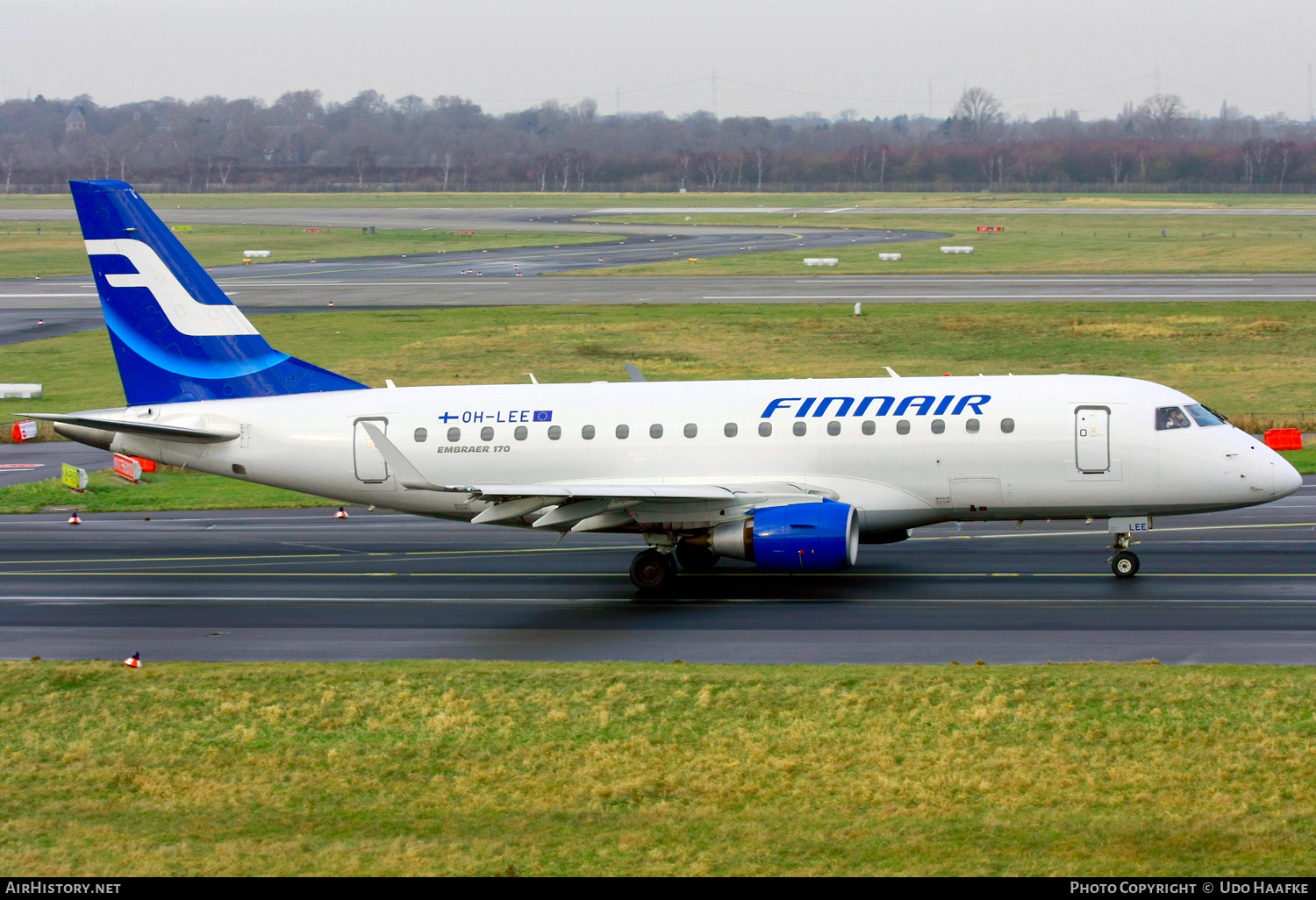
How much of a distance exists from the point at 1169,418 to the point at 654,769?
1627 centimetres

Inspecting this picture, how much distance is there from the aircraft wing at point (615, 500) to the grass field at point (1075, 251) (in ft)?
232

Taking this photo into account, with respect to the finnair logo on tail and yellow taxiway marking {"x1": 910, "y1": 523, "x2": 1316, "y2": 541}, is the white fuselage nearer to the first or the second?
the finnair logo on tail

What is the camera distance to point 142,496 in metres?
42.7

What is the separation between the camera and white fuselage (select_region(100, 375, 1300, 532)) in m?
28.7

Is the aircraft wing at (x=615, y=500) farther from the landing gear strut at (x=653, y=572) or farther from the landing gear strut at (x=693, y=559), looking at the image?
the landing gear strut at (x=693, y=559)

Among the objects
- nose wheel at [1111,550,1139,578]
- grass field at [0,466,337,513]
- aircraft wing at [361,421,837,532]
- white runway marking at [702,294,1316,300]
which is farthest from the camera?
white runway marking at [702,294,1316,300]

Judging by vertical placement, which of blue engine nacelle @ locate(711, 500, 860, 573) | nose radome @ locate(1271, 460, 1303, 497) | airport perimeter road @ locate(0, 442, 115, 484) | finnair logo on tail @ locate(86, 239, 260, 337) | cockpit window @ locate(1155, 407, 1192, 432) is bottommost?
airport perimeter road @ locate(0, 442, 115, 484)

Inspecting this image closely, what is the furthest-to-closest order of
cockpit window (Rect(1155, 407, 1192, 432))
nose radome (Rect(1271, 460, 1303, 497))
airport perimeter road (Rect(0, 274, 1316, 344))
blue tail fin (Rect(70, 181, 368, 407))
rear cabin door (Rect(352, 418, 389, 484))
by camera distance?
airport perimeter road (Rect(0, 274, 1316, 344)) < blue tail fin (Rect(70, 181, 368, 407)) < rear cabin door (Rect(352, 418, 389, 484)) < cockpit window (Rect(1155, 407, 1192, 432)) < nose radome (Rect(1271, 460, 1303, 497))

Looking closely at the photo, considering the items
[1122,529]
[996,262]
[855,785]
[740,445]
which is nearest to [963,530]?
[1122,529]

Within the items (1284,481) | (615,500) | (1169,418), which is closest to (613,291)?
(615,500)

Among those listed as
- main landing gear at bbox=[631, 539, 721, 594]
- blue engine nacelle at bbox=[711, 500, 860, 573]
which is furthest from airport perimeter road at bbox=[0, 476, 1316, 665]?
blue engine nacelle at bbox=[711, 500, 860, 573]

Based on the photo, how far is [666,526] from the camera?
96.3 ft

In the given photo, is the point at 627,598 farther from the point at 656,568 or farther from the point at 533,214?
the point at 533,214

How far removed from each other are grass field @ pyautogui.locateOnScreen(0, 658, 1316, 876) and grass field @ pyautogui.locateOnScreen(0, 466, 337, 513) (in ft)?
61.8
